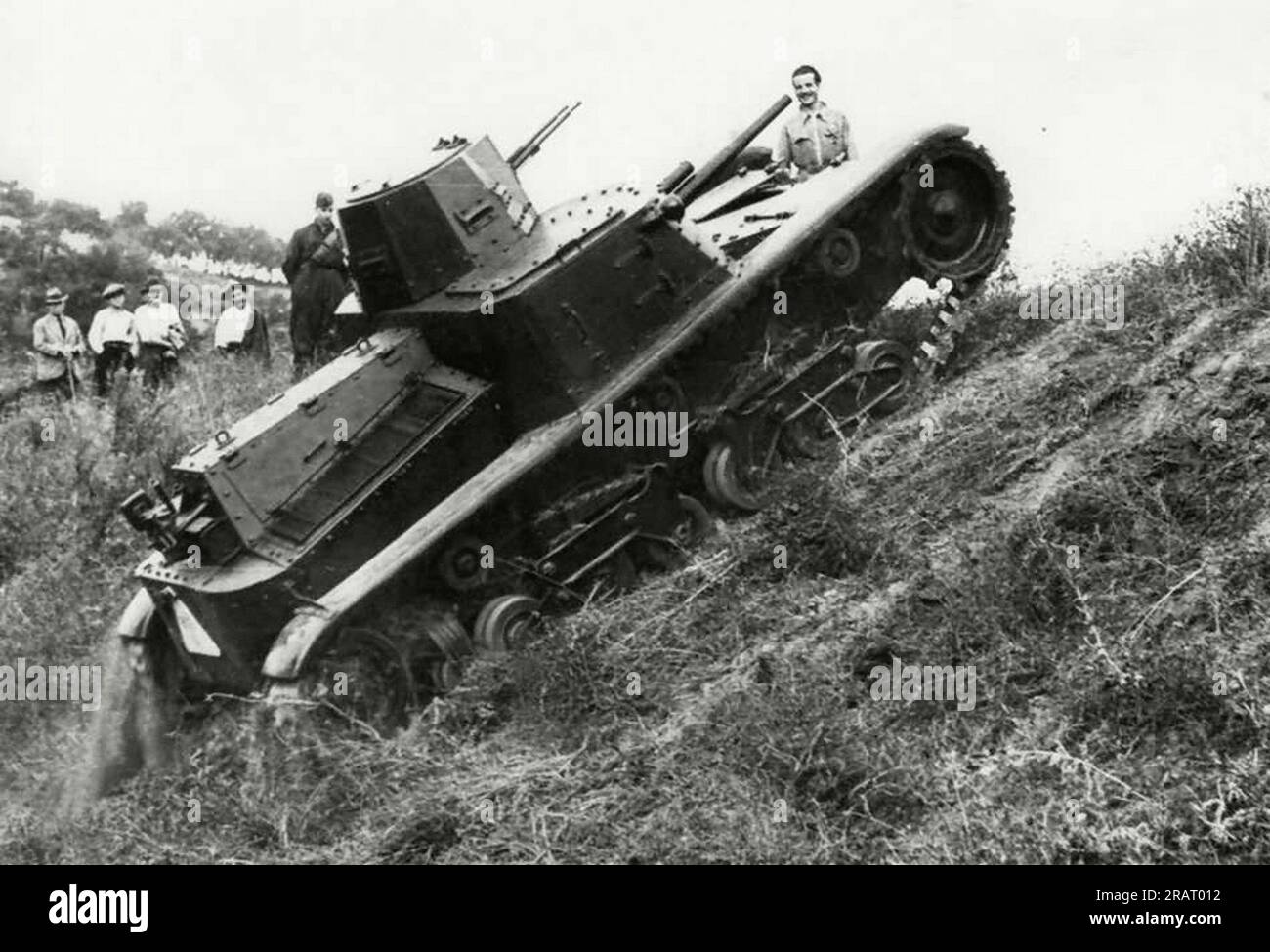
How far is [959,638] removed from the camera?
633cm

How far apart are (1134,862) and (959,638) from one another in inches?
61.1

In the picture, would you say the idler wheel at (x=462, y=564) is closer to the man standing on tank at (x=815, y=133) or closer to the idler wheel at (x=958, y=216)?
the idler wheel at (x=958, y=216)

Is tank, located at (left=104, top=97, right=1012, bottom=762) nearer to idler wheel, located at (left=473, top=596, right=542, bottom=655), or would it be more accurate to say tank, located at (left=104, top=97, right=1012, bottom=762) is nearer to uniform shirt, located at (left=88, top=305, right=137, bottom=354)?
idler wheel, located at (left=473, top=596, right=542, bottom=655)

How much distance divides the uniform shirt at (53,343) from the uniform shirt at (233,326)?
121 centimetres

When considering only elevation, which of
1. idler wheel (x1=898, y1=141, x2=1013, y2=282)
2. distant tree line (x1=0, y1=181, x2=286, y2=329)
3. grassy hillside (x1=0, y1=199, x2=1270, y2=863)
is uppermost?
distant tree line (x1=0, y1=181, x2=286, y2=329)

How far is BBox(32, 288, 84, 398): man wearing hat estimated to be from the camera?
43.3 feet

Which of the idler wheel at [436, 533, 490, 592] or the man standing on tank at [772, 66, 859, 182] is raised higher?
the man standing on tank at [772, 66, 859, 182]

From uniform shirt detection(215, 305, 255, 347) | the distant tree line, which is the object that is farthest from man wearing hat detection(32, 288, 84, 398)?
uniform shirt detection(215, 305, 255, 347)

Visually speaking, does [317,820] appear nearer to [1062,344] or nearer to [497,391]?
[497,391]

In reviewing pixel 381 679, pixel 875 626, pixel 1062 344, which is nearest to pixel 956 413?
pixel 1062 344

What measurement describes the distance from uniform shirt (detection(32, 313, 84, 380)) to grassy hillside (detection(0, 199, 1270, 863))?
462 centimetres

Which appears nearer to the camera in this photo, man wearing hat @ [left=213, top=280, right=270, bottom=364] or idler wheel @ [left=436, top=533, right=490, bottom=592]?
idler wheel @ [left=436, top=533, right=490, bottom=592]

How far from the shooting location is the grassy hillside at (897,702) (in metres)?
A: 5.41

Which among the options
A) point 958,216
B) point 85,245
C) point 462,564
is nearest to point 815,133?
point 958,216
